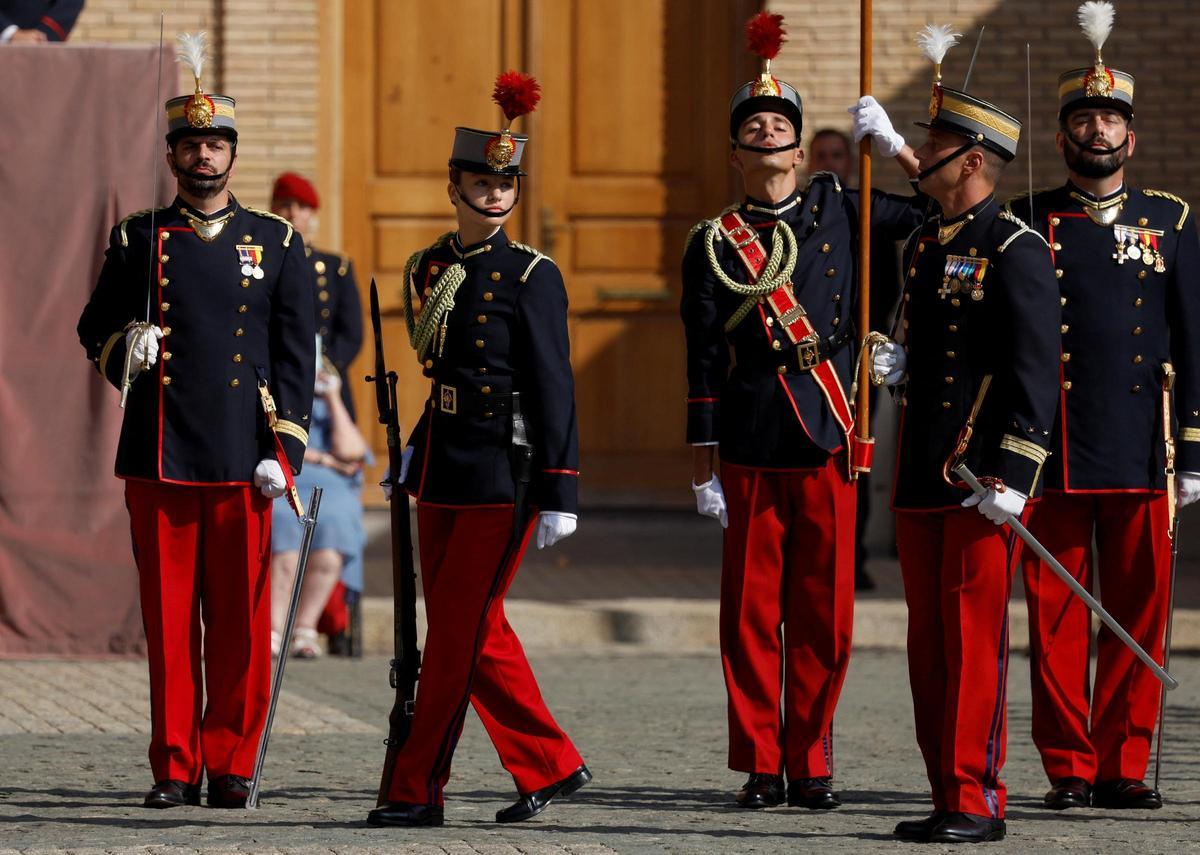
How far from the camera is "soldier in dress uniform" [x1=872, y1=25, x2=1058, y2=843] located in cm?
637

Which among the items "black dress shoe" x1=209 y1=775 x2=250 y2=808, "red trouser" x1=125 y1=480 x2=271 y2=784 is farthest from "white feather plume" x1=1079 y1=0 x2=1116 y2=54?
"black dress shoe" x1=209 y1=775 x2=250 y2=808

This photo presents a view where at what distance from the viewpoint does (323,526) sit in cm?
1052

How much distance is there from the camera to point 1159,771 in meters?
7.49

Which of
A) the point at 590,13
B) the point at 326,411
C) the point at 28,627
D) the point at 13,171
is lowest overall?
the point at 28,627

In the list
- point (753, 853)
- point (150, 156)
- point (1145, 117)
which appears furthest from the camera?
point (1145, 117)

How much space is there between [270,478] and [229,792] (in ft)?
2.87

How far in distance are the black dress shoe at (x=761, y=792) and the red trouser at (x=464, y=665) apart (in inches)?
24.9

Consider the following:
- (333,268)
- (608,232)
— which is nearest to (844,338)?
(333,268)

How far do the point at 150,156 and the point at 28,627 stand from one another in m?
1.97

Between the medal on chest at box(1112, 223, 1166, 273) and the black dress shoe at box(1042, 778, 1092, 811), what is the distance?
1.47 metres

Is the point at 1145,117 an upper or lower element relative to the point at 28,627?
upper

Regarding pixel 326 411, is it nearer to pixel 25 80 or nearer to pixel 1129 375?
pixel 25 80

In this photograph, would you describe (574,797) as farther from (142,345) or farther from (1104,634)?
(142,345)

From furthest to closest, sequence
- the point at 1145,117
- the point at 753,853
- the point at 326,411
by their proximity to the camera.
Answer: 1. the point at 1145,117
2. the point at 326,411
3. the point at 753,853
